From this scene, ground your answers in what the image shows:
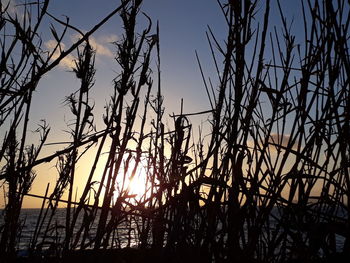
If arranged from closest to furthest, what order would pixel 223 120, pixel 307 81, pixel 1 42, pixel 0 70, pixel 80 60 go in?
pixel 0 70, pixel 1 42, pixel 307 81, pixel 223 120, pixel 80 60

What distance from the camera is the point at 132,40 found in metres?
1.31

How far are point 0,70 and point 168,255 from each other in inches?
30.4

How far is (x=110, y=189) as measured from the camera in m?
1.33

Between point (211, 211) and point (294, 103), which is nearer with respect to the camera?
point (211, 211)

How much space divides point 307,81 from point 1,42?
3.13 ft

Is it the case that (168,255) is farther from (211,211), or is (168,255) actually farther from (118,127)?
(118,127)

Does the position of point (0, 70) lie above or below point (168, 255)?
above

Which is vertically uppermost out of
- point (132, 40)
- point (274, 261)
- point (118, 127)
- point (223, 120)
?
point (132, 40)

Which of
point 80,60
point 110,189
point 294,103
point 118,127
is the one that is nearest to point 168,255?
point 110,189

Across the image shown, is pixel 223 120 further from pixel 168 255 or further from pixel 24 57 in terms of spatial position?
pixel 24 57

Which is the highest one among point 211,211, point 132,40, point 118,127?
point 132,40

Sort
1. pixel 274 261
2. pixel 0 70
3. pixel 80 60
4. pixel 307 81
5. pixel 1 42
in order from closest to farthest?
pixel 0 70
pixel 1 42
pixel 307 81
pixel 274 261
pixel 80 60

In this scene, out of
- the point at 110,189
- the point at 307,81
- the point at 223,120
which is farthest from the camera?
the point at 223,120

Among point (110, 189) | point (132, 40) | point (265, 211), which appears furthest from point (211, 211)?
point (132, 40)
